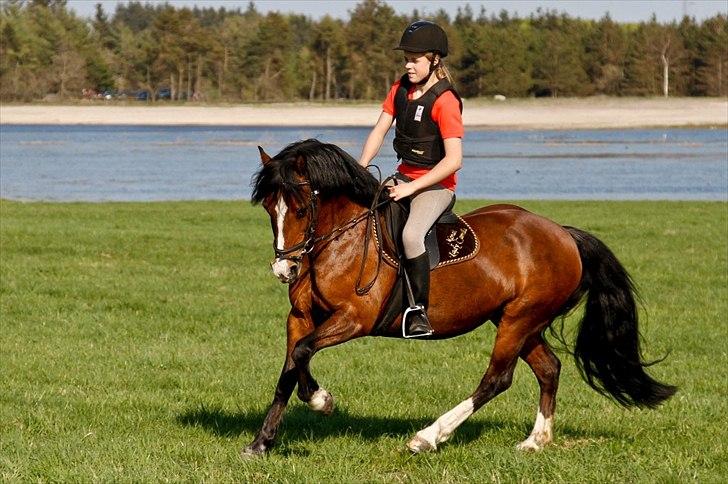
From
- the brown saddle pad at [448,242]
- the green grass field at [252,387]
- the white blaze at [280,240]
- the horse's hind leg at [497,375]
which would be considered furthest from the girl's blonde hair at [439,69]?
the green grass field at [252,387]

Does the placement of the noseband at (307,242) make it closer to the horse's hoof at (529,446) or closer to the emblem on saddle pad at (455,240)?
the emblem on saddle pad at (455,240)

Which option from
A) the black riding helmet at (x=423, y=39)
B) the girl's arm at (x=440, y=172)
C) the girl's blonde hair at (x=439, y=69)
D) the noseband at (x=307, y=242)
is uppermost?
the black riding helmet at (x=423, y=39)

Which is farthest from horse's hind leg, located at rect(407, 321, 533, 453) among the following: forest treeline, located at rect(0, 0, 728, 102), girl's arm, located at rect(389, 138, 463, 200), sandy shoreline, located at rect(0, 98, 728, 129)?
forest treeline, located at rect(0, 0, 728, 102)

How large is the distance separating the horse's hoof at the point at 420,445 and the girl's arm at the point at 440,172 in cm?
152

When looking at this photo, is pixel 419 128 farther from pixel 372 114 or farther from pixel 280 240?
pixel 372 114

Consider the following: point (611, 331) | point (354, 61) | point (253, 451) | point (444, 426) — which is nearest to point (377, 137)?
point (444, 426)

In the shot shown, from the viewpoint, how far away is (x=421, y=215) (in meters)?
7.68

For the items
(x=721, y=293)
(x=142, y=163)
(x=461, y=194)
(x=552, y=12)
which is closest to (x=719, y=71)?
(x=552, y=12)

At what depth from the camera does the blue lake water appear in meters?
39.7

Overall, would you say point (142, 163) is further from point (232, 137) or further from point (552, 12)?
point (552, 12)

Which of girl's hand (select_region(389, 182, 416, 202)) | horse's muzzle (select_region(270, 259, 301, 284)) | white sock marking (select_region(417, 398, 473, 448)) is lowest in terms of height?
white sock marking (select_region(417, 398, 473, 448))

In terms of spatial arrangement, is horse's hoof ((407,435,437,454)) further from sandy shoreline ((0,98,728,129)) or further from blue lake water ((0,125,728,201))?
sandy shoreline ((0,98,728,129))

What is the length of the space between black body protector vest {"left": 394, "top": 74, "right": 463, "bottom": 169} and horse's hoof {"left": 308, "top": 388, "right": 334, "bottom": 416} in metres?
1.59

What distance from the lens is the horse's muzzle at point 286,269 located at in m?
7.04
